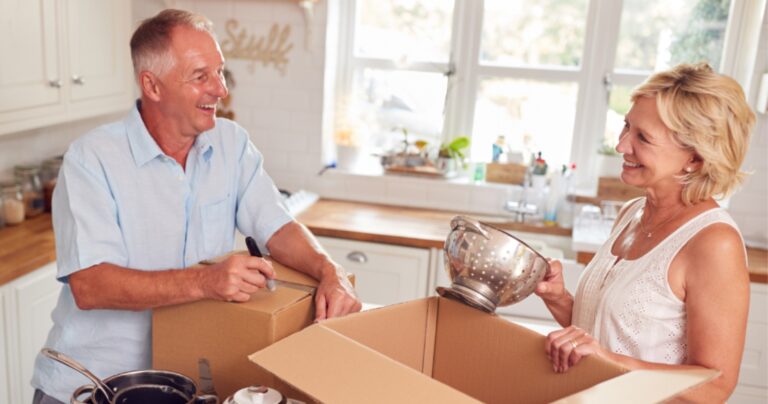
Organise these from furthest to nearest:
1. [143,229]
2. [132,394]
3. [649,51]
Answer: [649,51] < [143,229] < [132,394]

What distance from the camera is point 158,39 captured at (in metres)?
1.66

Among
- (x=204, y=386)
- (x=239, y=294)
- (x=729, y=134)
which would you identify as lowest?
(x=204, y=386)

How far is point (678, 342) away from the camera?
1485 mm

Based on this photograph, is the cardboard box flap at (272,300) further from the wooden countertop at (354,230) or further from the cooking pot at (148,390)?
the wooden countertop at (354,230)

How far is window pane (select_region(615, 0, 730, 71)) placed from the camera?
338cm

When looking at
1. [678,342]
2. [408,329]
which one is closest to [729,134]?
[678,342]

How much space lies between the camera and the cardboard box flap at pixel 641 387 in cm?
103

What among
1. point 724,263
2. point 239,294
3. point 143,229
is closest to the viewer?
point 239,294

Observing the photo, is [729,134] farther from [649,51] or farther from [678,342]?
[649,51]

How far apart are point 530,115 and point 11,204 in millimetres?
2402

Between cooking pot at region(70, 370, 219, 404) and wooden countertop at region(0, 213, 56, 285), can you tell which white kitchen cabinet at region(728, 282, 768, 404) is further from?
wooden countertop at region(0, 213, 56, 285)

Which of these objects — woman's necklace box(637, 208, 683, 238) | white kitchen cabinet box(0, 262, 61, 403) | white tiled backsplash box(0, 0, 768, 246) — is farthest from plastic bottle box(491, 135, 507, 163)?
white kitchen cabinet box(0, 262, 61, 403)

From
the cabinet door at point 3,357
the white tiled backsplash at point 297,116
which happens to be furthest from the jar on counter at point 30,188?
the cabinet door at point 3,357

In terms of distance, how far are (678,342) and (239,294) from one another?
0.89 metres
